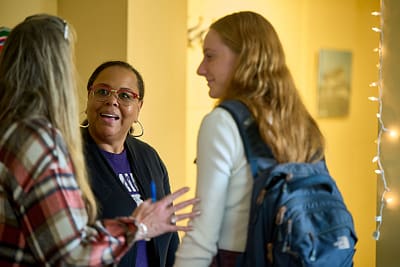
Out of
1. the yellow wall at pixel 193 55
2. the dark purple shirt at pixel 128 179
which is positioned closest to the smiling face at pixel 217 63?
the yellow wall at pixel 193 55

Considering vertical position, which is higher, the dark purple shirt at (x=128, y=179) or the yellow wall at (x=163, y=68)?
the yellow wall at (x=163, y=68)

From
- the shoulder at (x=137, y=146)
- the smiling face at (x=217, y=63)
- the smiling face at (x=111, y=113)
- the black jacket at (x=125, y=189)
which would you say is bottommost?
the black jacket at (x=125, y=189)

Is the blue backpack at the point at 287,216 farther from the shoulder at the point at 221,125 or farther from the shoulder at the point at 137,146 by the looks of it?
the shoulder at the point at 137,146

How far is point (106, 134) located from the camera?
7.86ft

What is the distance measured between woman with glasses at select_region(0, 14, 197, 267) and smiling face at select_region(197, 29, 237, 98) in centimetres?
41

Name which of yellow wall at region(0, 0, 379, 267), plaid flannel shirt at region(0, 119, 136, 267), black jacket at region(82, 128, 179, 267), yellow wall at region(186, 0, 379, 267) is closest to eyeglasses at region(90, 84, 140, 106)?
black jacket at region(82, 128, 179, 267)

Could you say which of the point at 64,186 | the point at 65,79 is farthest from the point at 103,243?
the point at 65,79

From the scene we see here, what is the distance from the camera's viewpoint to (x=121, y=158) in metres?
2.44

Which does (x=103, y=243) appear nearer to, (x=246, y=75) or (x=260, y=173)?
(x=260, y=173)

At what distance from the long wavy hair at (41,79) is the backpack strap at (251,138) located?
16.4 inches

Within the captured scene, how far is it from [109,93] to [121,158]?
275mm

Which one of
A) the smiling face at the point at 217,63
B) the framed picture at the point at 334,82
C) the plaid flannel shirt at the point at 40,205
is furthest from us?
the framed picture at the point at 334,82

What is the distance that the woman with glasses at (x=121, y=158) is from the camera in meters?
2.25

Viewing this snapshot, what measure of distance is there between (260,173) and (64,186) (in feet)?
1.67
